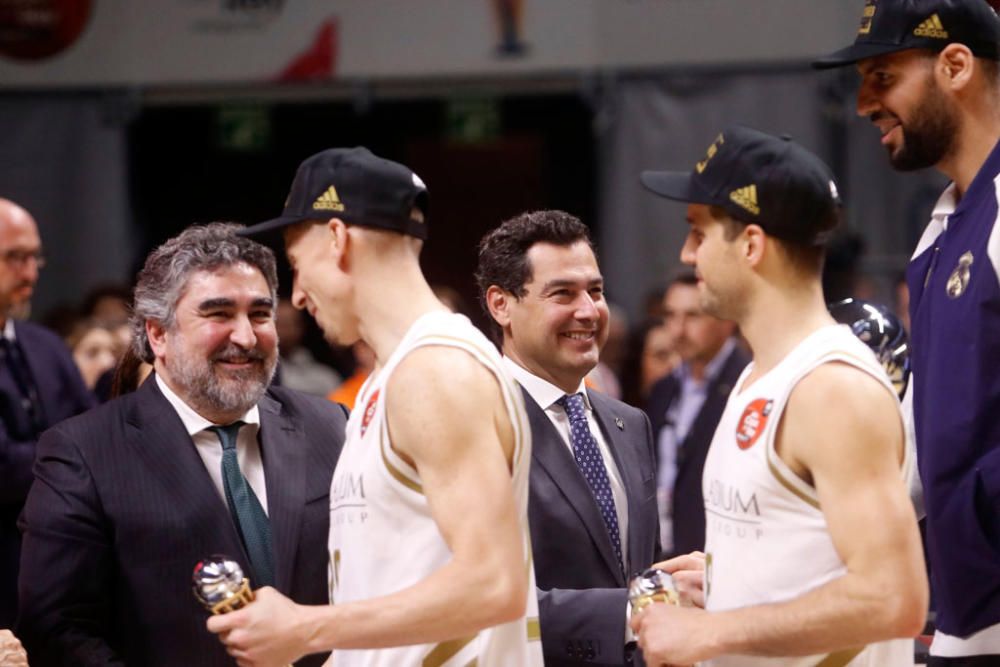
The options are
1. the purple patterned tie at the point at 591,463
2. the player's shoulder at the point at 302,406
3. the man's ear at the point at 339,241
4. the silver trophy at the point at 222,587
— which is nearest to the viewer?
the silver trophy at the point at 222,587

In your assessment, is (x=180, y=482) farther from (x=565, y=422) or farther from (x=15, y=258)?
(x=15, y=258)

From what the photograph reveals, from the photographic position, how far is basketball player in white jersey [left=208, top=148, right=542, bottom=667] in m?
2.47

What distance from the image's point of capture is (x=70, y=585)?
11.2 feet

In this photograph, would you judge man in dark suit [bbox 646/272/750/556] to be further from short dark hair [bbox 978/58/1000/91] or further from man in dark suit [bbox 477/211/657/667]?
short dark hair [bbox 978/58/1000/91]

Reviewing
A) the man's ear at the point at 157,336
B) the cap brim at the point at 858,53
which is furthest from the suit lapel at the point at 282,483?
the cap brim at the point at 858,53

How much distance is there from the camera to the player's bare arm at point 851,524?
7.50 ft

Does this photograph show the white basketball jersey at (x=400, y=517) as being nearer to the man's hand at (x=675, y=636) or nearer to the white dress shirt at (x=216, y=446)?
the man's hand at (x=675, y=636)

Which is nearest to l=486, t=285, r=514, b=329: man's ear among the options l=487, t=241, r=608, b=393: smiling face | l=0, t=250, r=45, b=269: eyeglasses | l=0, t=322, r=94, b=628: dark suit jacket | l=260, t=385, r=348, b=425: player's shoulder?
l=487, t=241, r=608, b=393: smiling face

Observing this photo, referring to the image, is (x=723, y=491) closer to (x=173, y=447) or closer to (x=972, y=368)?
(x=972, y=368)

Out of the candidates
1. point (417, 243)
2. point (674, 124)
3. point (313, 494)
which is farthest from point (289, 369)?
point (417, 243)

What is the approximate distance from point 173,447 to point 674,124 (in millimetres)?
6125

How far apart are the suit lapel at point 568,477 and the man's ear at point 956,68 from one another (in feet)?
4.03

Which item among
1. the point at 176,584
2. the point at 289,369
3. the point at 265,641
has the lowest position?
the point at 289,369

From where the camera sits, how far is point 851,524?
2.30 metres
